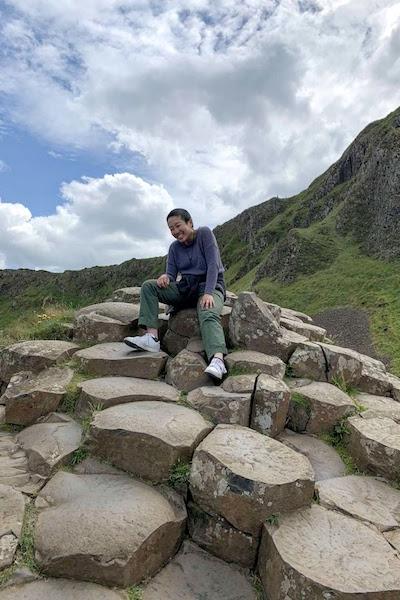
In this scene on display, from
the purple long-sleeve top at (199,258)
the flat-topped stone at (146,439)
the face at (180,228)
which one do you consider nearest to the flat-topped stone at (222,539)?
the flat-topped stone at (146,439)

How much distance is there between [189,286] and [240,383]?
10.1 ft

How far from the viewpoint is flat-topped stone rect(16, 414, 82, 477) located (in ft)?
20.6

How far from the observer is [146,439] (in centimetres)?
616

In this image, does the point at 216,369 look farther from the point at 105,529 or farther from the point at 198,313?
the point at 105,529

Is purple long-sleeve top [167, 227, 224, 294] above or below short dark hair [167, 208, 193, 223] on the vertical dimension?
below

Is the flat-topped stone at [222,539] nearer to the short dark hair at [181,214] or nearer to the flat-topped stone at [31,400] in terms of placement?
the flat-topped stone at [31,400]

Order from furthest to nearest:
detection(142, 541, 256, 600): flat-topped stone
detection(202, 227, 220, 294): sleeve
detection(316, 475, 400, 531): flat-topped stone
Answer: detection(202, 227, 220, 294): sleeve, detection(316, 475, 400, 531): flat-topped stone, detection(142, 541, 256, 600): flat-topped stone

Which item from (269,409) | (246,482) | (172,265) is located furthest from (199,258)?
(246,482)

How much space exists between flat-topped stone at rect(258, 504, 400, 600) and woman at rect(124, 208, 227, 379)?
383cm

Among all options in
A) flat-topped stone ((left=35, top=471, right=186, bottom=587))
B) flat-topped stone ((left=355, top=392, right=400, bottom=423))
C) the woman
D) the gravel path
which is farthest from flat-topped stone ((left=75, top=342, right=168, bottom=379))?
the gravel path

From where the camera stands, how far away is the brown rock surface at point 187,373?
8523 millimetres

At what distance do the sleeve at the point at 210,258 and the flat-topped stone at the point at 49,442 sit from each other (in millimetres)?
4051

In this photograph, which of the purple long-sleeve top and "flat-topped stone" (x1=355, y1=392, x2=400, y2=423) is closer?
"flat-topped stone" (x1=355, y1=392, x2=400, y2=423)

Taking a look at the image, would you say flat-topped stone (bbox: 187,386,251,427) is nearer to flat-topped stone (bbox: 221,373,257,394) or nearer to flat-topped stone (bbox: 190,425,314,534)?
flat-topped stone (bbox: 221,373,257,394)
